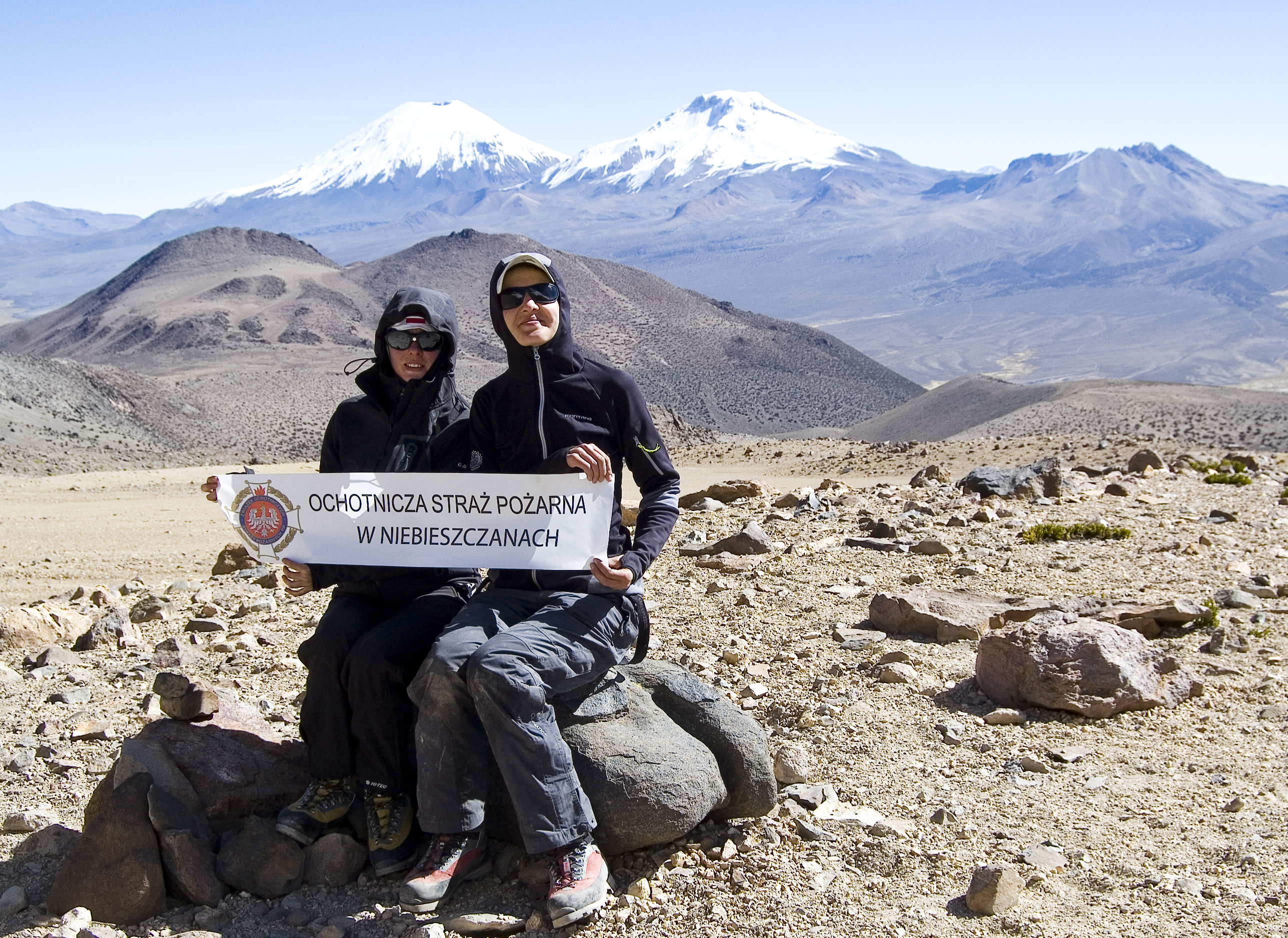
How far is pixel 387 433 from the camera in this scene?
3.77 m

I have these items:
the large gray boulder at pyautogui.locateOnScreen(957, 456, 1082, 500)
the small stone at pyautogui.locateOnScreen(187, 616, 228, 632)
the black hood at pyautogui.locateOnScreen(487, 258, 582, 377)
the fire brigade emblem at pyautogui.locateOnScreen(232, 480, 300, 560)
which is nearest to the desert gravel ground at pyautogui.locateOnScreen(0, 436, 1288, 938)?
the small stone at pyautogui.locateOnScreen(187, 616, 228, 632)

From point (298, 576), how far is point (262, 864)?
36.3 inches

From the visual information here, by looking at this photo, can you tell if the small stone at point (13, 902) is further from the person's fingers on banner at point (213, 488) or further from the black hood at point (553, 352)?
the black hood at point (553, 352)

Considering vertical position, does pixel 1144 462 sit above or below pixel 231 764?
above

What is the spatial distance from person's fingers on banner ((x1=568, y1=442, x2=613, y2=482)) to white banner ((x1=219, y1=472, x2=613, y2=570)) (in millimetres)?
60

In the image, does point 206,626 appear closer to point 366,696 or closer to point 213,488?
point 213,488

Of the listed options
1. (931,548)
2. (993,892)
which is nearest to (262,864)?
(993,892)

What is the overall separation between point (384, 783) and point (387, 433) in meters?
1.18

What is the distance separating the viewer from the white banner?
3.47m

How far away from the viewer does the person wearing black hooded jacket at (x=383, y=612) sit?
3295 mm

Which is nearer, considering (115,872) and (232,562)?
(115,872)

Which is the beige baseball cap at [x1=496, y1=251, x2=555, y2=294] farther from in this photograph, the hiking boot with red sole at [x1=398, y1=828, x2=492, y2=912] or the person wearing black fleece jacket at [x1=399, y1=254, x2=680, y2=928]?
the hiking boot with red sole at [x1=398, y1=828, x2=492, y2=912]

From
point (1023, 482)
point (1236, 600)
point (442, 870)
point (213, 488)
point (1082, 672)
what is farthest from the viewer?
point (1023, 482)

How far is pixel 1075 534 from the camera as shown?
25.5 ft
